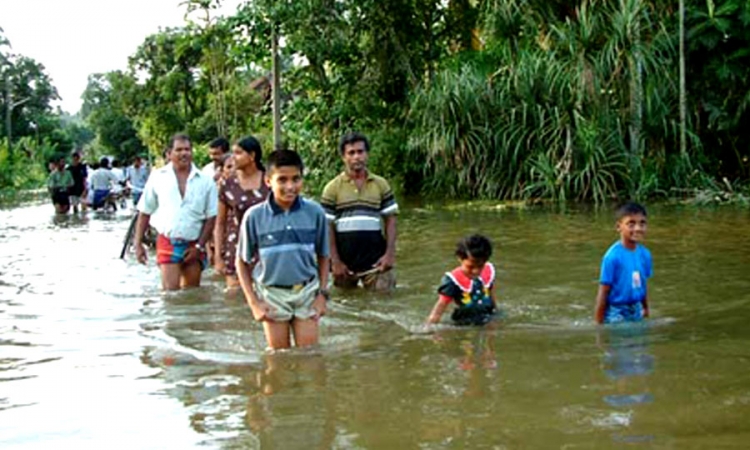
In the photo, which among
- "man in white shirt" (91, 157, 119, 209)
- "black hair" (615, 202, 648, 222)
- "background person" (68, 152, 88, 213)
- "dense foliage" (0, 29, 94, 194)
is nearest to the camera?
"black hair" (615, 202, 648, 222)

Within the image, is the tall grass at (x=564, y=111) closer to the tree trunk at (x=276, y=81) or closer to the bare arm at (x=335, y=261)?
the tree trunk at (x=276, y=81)

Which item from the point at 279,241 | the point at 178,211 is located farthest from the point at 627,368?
the point at 178,211

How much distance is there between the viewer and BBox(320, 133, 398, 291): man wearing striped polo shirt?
798 centimetres

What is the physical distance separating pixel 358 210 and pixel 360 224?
0.38ft

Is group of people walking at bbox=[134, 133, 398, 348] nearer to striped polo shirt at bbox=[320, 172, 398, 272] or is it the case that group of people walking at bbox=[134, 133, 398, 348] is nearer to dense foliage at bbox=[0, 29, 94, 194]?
striped polo shirt at bbox=[320, 172, 398, 272]

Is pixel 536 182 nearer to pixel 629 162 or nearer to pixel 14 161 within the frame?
pixel 629 162

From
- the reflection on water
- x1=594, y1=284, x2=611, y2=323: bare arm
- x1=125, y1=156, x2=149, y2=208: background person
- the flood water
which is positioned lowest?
the flood water

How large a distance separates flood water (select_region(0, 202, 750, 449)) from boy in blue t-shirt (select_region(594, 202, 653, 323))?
0.13m

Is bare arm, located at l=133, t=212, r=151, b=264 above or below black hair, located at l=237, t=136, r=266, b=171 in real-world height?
below

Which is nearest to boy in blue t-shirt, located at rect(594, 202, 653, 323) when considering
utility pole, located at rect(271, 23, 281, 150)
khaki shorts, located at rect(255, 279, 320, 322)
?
khaki shorts, located at rect(255, 279, 320, 322)

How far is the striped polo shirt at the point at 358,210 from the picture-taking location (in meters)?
7.98

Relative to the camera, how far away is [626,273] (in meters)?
6.21

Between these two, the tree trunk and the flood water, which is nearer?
the flood water

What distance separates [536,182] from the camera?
58.3 feet
